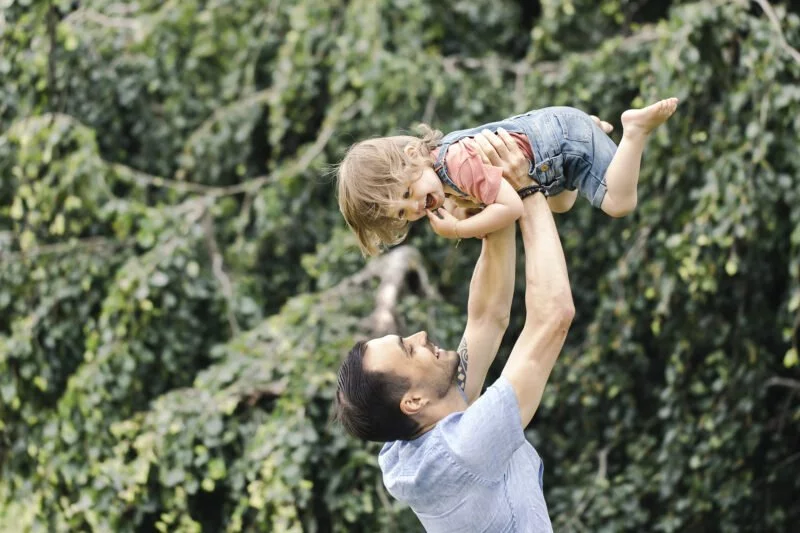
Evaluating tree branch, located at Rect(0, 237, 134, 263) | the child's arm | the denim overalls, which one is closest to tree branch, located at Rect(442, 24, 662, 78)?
tree branch, located at Rect(0, 237, 134, 263)

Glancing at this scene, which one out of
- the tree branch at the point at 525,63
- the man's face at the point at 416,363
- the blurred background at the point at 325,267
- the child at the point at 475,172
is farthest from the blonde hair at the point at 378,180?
the tree branch at the point at 525,63

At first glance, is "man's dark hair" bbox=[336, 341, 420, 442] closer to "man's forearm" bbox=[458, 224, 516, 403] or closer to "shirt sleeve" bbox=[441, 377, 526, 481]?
"shirt sleeve" bbox=[441, 377, 526, 481]

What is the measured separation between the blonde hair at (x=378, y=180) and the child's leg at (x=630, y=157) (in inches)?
13.4

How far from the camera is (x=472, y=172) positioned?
2145 millimetres

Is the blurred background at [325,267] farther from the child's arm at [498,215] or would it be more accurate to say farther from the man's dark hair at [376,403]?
the child's arm at [498,215]

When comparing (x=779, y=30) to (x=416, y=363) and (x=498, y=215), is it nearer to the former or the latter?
(x=498, y=215)

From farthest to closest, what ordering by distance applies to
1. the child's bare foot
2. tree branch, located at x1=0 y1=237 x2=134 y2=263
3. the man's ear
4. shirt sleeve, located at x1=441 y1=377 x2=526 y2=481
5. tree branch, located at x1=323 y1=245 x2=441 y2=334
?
tree branch, located at x1=0 y1=237 x2=134 y2=263 < tree branch, located at x1=323 y1=245 x2=441 y2=334 < the child's bare foot < the man's ear < shirt sleeve, located at x1=441 y1=377 x2=526 y2=481

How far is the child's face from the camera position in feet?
7.25

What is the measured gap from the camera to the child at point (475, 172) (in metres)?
2.16

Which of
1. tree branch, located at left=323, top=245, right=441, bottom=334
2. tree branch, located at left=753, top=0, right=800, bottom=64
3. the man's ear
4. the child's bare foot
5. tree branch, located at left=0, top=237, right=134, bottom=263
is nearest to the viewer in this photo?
the man's ear

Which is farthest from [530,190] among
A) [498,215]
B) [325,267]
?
[325,267]

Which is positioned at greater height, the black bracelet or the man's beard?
the black bracelet

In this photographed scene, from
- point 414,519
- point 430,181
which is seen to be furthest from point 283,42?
point 430,181

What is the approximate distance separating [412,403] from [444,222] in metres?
0.34
